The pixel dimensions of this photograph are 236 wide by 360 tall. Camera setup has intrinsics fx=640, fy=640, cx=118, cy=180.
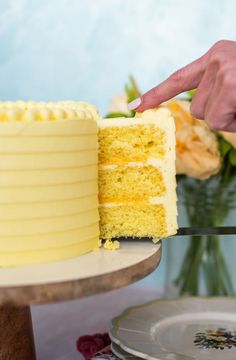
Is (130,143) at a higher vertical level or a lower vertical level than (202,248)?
higher

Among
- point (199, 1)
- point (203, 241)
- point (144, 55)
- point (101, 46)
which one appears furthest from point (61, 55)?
point (203, 241)

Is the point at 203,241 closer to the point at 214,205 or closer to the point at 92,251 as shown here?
the point at 214,205

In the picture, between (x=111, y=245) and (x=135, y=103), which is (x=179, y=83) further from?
(x=111, y=245)

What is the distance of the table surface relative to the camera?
717mm

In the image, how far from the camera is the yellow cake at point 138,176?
961mm

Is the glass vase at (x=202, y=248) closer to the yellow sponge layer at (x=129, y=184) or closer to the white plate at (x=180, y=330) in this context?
the white plate at (x=180, y=330)

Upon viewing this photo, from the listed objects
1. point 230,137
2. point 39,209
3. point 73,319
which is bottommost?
point 73,319

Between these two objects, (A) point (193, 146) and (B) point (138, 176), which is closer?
(B) point (138, 176)

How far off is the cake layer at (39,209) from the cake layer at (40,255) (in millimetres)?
47

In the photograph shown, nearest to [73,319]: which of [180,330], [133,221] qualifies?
[180,330]

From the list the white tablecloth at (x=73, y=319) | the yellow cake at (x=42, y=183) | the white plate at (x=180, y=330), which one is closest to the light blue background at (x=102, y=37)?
the white tablecloth at (x=73, y=319)

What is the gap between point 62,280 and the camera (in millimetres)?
733

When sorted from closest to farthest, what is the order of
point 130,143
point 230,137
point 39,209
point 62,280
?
point 62,280, point 39,209, point 130,143, point 230,137

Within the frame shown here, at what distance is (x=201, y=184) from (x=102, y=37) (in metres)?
1.49
